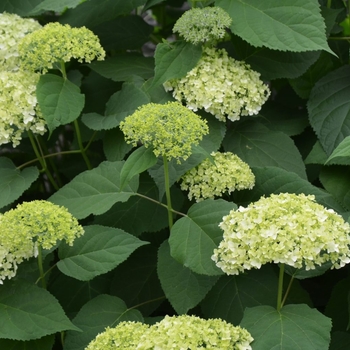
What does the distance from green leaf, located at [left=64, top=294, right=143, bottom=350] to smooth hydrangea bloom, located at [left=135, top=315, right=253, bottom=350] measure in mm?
370

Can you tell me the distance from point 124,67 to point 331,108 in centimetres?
71

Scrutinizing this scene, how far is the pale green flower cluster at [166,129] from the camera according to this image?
1546 mm

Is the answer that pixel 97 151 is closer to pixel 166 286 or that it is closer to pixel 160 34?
pixel 160 34

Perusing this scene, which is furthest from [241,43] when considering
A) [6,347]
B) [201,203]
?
[6,347]

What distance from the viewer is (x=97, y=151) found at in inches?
101

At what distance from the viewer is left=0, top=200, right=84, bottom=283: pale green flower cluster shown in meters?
1.55

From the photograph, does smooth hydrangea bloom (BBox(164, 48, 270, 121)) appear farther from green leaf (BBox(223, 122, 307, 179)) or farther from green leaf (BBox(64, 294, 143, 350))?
green leaf (BBox(64, 294, 143, 350))

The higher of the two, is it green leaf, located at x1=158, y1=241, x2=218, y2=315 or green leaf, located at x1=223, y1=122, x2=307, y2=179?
green leaf, located at x1=223, y1=122, x2=307, y2=179

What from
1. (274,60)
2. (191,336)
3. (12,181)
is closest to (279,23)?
(274,60)

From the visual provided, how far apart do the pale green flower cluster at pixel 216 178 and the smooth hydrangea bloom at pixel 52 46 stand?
1.70ft

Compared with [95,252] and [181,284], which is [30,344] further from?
[181,284]

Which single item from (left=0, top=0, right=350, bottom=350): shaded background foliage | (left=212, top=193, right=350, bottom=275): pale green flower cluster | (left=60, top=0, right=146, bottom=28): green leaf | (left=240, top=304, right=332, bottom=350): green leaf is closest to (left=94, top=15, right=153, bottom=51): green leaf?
(left=0, top=0, right=350, bottom=350): shaded background foliage

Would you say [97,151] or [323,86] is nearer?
[323,86]

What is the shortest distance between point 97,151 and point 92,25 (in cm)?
49
